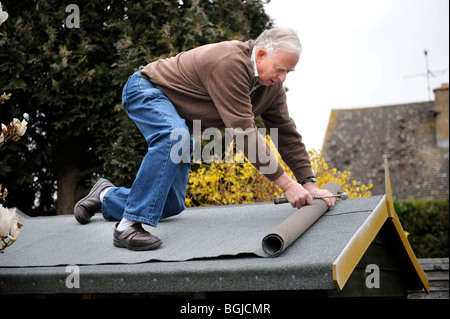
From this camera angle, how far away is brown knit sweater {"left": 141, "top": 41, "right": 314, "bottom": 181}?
9.18ft

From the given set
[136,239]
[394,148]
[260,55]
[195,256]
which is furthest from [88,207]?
[394,148]

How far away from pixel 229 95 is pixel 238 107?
0.28 ft

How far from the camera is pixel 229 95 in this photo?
9.14ft

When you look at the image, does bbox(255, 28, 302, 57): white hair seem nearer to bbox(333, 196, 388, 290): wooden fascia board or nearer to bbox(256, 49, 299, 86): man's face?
bbox(256, 49, 299, 86): man's face

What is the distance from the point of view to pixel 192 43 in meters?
5.82

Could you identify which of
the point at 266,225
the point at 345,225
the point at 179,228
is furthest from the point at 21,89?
the point at 345,225

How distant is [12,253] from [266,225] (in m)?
1.64

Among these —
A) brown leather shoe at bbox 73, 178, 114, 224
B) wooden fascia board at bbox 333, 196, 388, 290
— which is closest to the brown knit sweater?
wooden fascia board at bbox 333, 196, 388, 290

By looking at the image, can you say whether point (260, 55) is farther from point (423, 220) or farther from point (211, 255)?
point (423, 220)

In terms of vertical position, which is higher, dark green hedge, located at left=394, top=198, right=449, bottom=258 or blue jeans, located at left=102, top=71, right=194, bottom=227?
blue jeans, located at left=102, top=71, right=194, bottom=227

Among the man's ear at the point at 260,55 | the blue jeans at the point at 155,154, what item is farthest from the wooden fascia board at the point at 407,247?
the blue jeans at the point at 155,154
